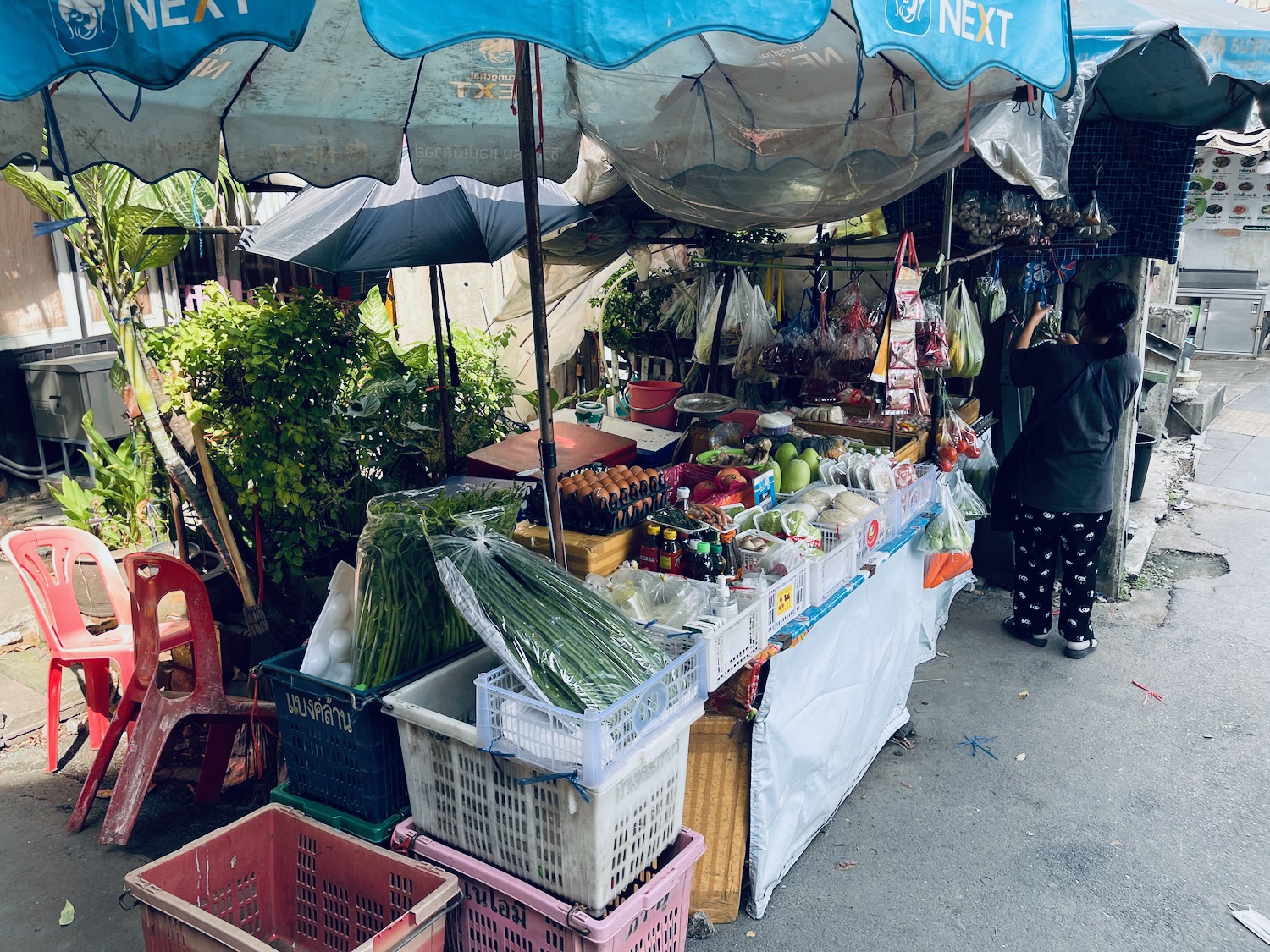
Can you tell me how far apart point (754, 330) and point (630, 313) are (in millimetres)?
1751

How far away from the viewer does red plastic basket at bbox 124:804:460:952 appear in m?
2.41

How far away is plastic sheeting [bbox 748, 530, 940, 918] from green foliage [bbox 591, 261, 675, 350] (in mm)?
3046

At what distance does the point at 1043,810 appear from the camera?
394 cm

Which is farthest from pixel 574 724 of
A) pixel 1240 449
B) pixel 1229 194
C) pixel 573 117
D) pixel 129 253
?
pixel 1229 194

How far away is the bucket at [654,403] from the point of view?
5375 mm

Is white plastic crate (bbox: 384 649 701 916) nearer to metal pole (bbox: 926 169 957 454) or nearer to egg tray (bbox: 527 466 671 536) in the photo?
egg tray (bbox: 527 466 671 536)

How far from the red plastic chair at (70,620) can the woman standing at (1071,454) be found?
4459 millimetres

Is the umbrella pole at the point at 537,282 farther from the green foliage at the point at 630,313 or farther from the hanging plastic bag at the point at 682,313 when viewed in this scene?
the green foliage at the point at 630,313

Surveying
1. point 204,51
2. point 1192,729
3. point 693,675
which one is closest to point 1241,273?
point 1192,729

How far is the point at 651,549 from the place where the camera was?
337 cm

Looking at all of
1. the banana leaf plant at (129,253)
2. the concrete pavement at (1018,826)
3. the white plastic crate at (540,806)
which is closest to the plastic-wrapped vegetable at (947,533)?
the concrete pavement at (1018,826)

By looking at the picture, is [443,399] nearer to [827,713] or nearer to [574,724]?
[827,713]

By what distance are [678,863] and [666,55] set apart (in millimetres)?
3279

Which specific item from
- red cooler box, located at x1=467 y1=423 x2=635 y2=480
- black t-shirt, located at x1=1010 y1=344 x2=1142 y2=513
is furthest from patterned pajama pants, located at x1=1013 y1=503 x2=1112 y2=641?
red cooler box, located at x1=467 y1=423 x2=635 y2=480
